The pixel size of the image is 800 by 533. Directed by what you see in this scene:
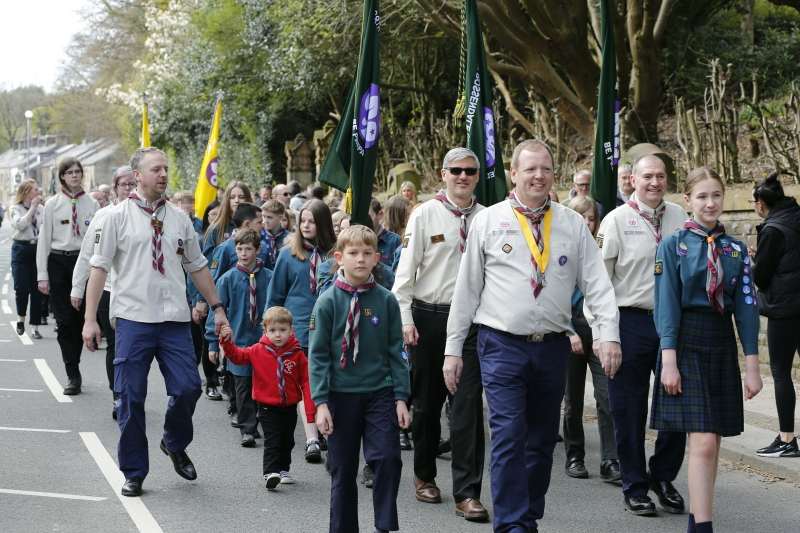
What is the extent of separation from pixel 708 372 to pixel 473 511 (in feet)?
5.27

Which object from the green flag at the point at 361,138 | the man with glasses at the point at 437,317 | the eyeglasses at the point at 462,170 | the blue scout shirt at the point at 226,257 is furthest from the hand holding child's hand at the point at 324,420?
the blue scout shirt at the point at 226,257

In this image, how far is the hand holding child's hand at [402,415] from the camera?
5215mm

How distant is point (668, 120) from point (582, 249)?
17.6 m

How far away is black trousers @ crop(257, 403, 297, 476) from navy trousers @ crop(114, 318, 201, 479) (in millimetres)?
516

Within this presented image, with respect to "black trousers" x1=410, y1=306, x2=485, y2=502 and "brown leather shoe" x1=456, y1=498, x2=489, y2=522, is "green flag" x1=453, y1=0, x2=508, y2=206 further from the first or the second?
"brown leather shoe" x1=456, y1=498, x2=489, y2=522

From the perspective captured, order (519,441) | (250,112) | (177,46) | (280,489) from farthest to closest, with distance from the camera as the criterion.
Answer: (177,46) < (250,112) < (280,489) < (519,441)

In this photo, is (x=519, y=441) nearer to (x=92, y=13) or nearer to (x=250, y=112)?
(x=250, y=112)

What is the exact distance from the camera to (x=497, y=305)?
5.27m

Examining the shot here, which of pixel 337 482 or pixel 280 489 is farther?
pixel 280 489

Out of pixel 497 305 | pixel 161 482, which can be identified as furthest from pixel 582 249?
pixel 161 482

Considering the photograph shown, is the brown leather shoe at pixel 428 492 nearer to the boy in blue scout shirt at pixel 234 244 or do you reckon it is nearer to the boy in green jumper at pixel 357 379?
the boy in green jumper at pixel 357 379

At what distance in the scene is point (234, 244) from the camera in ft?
31.2

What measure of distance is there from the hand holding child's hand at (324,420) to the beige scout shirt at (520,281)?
0.73 meters

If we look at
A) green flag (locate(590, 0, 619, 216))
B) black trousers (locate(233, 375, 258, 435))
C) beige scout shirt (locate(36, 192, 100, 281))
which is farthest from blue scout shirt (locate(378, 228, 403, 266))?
beige scout shirt (locate(36, 192, 100, 281))
